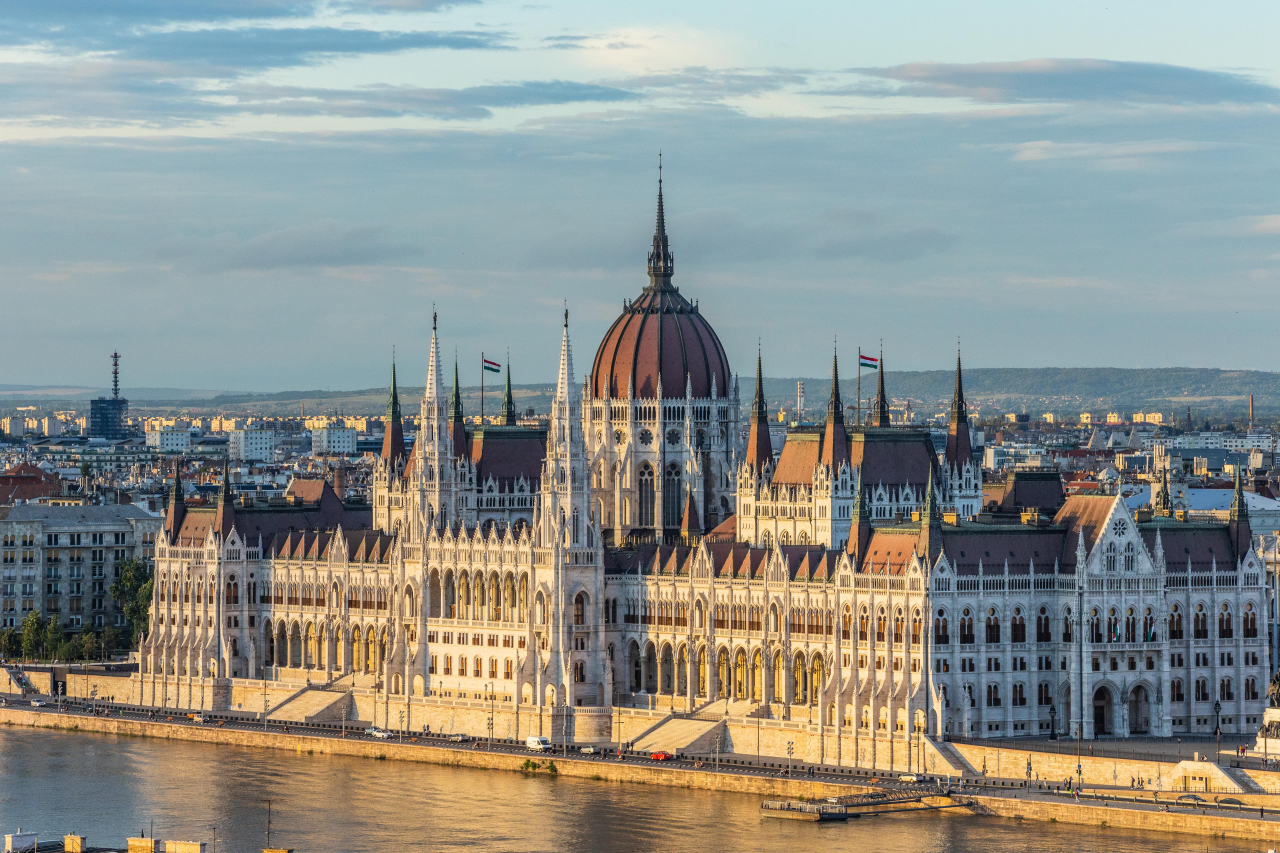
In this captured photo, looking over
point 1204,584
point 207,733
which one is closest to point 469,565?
point 207,733

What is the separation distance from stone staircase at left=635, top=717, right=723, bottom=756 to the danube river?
651 cm

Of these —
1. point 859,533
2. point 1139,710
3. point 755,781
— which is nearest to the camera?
point 755,781

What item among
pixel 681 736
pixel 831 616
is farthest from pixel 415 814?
pixel 831 616

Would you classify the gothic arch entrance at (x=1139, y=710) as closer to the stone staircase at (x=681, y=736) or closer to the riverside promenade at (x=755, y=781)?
the riverside promenade at (x=755, y=781)

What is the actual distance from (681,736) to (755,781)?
12.2 meters

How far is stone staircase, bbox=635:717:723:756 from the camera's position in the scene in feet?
566

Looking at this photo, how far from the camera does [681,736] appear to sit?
17438cm

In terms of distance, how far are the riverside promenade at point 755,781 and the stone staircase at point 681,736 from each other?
2.64 m

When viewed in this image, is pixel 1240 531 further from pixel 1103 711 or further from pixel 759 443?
pixel 759 443

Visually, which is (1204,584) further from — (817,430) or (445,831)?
(445,831)

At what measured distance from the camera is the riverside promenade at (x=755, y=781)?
14675cm

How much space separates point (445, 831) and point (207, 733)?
148ft

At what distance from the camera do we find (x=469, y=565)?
19262cm

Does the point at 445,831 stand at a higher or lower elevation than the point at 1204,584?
lower
